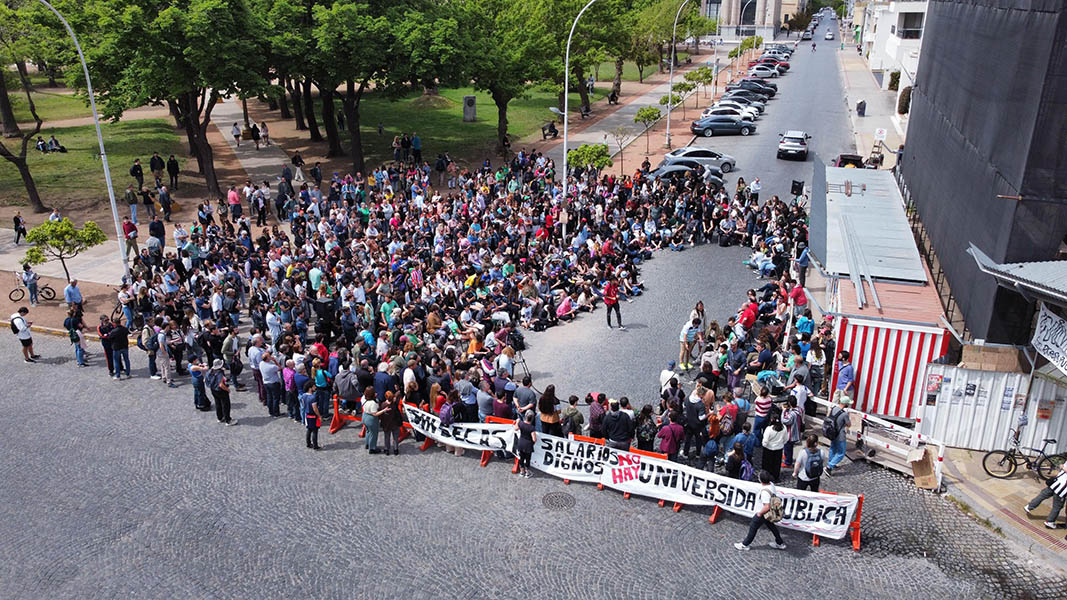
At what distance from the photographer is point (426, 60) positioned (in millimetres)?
34875

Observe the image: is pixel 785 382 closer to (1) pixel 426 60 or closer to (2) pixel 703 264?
(2) pixel 703 264

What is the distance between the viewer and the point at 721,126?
1864 inches

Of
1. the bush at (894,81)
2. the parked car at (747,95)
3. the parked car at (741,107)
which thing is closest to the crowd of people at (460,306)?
the parked car at (741,107)

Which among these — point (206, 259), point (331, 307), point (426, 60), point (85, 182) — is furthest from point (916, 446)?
point (85, 182)

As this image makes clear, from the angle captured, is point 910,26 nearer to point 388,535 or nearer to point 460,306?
point 460,306

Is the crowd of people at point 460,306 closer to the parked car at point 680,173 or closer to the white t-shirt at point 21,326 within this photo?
the white t-shirt at point 21,326

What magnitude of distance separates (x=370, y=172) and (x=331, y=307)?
66.3 feet

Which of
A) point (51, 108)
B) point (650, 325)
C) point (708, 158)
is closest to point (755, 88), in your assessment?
point (708, 158)

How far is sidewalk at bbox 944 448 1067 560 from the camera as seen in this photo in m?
11.9

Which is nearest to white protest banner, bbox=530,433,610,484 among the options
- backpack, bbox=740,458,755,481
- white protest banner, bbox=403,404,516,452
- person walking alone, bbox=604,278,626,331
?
white protest banner, bbox=403,404,516,452

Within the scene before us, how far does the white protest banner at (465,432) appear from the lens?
1396cm

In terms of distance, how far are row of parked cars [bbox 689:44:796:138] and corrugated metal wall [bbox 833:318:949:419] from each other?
1349 inches

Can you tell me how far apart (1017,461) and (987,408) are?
101 cm

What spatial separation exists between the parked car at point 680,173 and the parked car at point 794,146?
6.95m
